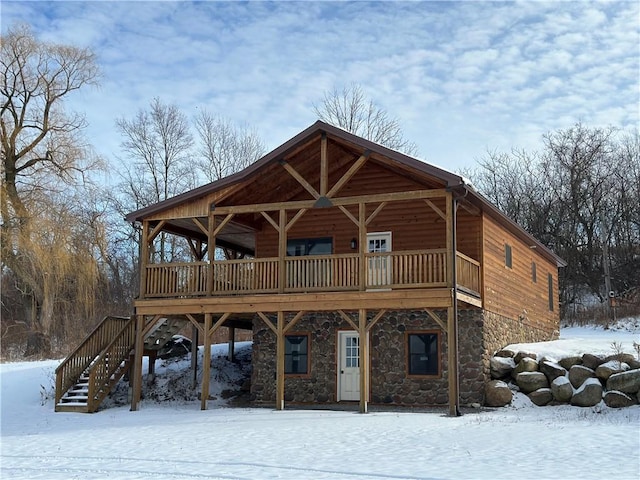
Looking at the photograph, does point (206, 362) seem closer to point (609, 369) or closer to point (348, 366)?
point (348, 366)

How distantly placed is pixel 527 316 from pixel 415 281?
25.1ft

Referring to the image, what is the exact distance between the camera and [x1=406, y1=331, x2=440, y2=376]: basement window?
1981 centimetres

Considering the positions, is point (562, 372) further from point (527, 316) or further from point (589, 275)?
point (589, 275)

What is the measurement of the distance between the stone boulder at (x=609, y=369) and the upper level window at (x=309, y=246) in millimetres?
7938

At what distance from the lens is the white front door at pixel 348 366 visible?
68.2 ft

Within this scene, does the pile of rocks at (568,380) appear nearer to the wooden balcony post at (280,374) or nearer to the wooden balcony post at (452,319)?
the wooden balcony post at (452,319)

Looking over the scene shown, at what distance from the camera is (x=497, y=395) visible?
1848 centimetres

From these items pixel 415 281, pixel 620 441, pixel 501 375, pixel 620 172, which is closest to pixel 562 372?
pixel 501 375

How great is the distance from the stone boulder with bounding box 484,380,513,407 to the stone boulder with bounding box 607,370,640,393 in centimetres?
238

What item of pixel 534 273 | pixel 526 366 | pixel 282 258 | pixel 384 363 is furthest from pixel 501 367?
pixel 534 273

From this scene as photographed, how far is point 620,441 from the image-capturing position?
40.4ft

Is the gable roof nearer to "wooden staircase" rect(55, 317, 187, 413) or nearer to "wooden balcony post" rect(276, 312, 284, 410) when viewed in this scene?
"wooden staircase" rect(55, 317, 187, 413)

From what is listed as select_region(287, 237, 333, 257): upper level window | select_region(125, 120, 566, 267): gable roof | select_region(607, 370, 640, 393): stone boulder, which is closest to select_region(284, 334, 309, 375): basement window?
select_region(287, 237, 333, 257): upper level window

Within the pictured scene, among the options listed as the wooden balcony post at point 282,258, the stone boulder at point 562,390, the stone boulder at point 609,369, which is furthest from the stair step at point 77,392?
the stone boulder at point 609,369
